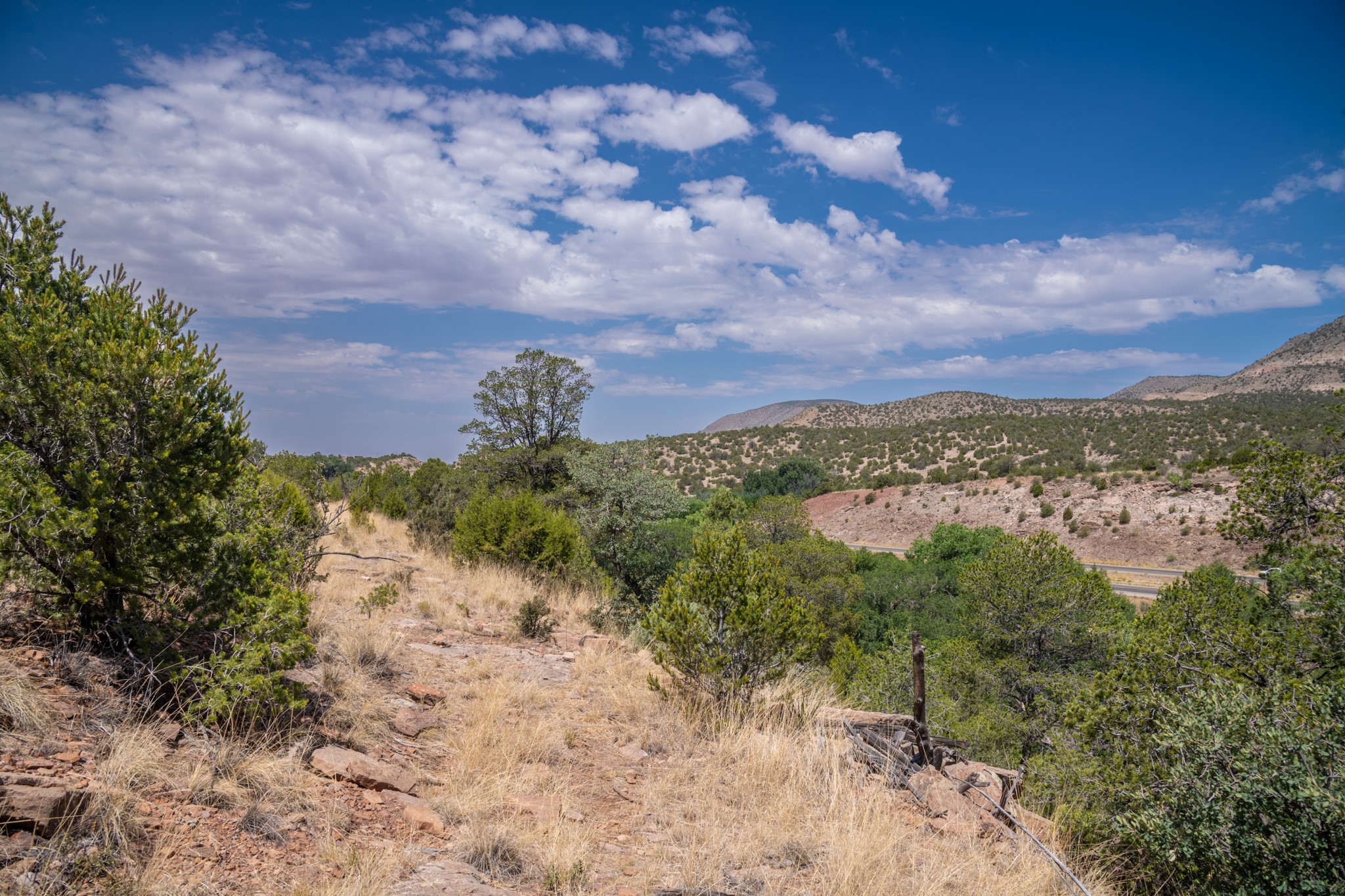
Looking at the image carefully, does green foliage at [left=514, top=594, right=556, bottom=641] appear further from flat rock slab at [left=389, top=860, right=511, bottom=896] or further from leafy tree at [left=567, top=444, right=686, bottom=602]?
flat rock slab at [left=389, top=860, right=511, bottom=896]

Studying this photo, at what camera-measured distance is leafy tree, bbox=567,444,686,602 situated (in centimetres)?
1338

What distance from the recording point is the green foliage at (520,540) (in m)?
13.1

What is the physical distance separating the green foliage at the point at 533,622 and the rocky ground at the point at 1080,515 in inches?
937

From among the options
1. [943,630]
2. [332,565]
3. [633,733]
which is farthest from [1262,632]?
[332,565]

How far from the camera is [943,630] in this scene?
15.7 metres

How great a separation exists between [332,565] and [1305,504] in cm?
1324

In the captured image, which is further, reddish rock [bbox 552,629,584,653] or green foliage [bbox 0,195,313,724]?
reddish rock [bbox 552,629,584,653]

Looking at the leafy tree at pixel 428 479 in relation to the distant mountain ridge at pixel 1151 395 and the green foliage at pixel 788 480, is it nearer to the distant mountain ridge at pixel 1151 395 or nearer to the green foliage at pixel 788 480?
the green foliage at pixel 788 480

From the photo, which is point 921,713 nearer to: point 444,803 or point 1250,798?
point 1250,798

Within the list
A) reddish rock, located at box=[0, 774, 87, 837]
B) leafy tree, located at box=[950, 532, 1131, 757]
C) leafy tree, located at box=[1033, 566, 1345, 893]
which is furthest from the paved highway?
reddish rock, located at box=[0, 774, 87, 837]

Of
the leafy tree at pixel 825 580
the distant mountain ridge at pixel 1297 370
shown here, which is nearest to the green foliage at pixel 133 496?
the leafy tree at pixel 825 580

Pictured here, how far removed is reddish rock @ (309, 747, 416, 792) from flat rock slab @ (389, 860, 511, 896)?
1014mm

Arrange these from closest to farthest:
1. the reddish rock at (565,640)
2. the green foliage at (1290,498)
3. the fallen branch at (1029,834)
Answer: the fallen branch at (1029,834) < the green foliage at (1290,498) < the reddish rock at (565,640)

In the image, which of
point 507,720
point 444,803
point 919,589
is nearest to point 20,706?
point 444,803
